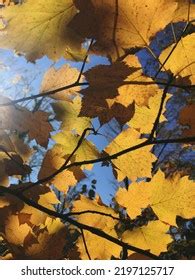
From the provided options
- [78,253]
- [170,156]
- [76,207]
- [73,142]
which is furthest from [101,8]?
[170,156]

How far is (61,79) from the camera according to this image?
1181mm

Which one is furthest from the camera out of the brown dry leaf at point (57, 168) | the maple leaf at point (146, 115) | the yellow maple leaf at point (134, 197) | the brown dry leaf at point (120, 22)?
the brown dry leaf at point (57, 168)

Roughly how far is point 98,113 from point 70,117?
0.39 meters

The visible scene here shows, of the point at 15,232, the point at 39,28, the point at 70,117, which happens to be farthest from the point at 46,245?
the point at 39,28

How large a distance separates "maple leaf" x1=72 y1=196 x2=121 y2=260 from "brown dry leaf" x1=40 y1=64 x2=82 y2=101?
373 mm

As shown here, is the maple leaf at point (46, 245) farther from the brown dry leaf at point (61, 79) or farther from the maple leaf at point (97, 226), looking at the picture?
the brown dry leaf at point (61, 79)

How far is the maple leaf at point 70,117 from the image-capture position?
1.25 meters

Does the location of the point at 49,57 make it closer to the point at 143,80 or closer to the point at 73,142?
the point at 143,80

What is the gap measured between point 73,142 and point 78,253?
1.29 ft

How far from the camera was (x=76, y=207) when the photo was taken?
4.33 feet

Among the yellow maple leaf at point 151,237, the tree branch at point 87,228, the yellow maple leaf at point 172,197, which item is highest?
the yellow maple leaf at point 172,197

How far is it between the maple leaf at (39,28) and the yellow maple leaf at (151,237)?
0.68m

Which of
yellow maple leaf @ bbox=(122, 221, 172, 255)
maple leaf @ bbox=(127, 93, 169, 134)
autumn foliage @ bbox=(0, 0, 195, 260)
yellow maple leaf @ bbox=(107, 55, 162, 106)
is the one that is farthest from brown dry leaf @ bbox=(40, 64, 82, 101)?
yellow maple leaf @ bbox=(122, 221, 172, 255)

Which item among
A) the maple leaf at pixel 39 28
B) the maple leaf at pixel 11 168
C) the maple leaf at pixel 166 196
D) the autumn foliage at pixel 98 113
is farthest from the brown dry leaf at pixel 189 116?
the maple leaf at pixel 11 168
